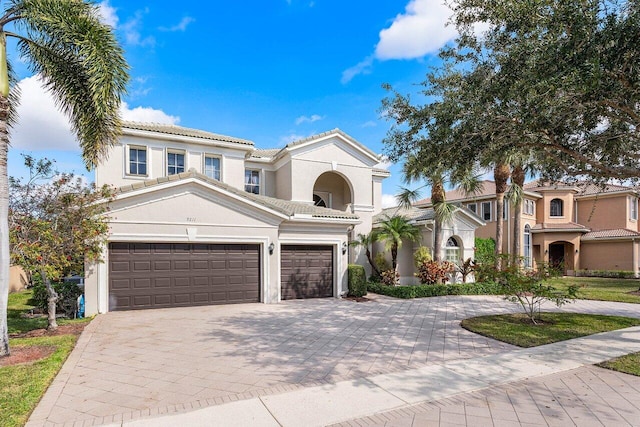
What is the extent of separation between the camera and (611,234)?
27.6m

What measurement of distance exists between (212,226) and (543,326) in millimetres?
11214

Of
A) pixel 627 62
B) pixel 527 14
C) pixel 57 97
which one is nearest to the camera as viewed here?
pixel 627 62

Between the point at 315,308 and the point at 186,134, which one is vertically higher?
the point at 186,134

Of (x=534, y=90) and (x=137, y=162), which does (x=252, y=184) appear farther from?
(x=534, y=90)

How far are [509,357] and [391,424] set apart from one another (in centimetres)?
403

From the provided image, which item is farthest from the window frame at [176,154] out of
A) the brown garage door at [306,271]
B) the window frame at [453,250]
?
the window frame at [453,250]

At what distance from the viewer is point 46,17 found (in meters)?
7.55

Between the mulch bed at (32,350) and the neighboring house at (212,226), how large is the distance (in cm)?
222

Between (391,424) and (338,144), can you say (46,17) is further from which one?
(338,144)

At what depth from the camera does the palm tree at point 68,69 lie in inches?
283

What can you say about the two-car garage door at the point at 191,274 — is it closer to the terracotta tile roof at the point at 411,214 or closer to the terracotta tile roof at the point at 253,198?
the terracotta tile roof at the point at 253,198

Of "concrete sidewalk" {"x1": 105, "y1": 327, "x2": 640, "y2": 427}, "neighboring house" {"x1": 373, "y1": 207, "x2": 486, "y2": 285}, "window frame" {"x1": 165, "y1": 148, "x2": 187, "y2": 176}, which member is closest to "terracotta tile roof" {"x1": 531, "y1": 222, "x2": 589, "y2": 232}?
"neighboring house" {"x1": 373, "y1": 207, "x2": 486, "y2": 285}

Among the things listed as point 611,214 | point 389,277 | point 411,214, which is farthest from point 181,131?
point 611,214

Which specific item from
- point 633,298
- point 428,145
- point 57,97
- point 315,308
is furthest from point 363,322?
point 633,298
